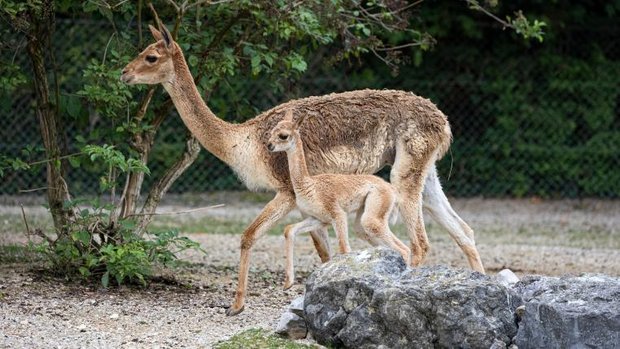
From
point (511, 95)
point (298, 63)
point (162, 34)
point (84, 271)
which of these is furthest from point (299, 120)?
point (511, 95)

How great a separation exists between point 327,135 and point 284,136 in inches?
25.7

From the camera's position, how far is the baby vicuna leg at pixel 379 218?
7387 millimetres

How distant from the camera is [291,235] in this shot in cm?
752

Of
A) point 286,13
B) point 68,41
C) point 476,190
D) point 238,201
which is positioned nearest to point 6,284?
point 286,13

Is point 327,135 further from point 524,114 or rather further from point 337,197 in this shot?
point 524,114

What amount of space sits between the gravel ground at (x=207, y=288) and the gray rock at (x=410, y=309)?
80 centimetres

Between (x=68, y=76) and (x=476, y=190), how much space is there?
5.62m

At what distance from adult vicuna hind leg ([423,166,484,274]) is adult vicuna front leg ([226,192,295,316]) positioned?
4.48 feet

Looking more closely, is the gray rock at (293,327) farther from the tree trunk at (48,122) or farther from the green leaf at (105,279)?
the tree trunk at (48,122)

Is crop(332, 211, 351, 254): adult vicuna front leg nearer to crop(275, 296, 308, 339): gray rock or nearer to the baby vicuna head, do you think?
the baby vicuna head

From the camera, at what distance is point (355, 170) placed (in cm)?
Answer: 803

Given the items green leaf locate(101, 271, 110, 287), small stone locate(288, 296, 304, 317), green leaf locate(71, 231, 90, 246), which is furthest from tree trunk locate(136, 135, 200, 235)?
small stone locate(288, 296, 304, 317)

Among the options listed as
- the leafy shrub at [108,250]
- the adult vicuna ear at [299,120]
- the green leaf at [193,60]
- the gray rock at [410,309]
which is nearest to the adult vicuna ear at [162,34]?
the green leaf at [193,60]

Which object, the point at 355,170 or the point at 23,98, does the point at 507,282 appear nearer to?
the point at 355,170
